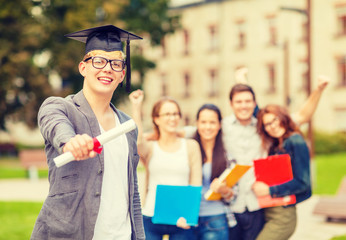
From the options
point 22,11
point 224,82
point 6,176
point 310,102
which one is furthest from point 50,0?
point 310,102

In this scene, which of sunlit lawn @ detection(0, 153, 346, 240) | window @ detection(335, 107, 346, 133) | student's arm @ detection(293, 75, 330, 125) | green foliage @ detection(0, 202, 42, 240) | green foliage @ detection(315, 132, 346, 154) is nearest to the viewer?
student's arm @ detection(293, 75, 330, 125)

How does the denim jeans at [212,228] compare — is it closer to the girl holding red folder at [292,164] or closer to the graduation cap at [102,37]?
the girl holding red folder at [292,164]

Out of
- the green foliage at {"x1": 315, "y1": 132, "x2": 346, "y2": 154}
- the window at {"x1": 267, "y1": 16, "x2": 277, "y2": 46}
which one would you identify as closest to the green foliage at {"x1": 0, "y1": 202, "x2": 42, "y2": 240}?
the green foliage at {"x1": 315, "y1": 132, "x2": 346, "y2": 154}

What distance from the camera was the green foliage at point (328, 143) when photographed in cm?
2989

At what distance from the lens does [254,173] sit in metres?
4.61

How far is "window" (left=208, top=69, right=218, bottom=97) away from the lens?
4028 cm

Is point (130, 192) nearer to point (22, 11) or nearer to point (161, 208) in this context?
point (161, 208)

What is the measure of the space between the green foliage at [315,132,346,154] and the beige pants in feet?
85.7

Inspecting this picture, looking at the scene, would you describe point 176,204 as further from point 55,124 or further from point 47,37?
point 47,37

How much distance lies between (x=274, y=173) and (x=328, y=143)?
88.0 feet

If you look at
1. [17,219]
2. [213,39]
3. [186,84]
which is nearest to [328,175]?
[17,219]

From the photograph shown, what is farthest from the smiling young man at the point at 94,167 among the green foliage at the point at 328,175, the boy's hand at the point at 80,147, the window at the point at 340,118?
the window at the point at 340,118

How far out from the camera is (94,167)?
2.66 metres

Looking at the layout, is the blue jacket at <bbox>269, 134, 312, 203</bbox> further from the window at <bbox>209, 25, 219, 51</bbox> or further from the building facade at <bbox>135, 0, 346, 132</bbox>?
the window at <bbox>209, 25, 219, 51</bbox>
